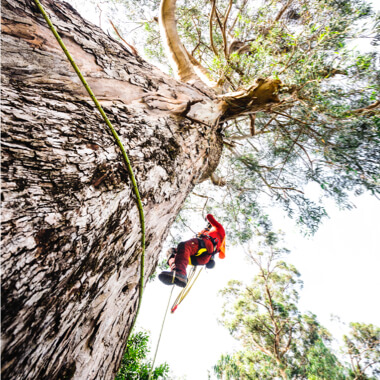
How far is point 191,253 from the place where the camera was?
3.19m

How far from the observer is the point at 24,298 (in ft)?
1.90

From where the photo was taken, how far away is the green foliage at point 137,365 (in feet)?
15.3

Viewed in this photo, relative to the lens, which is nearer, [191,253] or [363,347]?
[191,253]

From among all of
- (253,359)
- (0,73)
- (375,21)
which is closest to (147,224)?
(0,73)

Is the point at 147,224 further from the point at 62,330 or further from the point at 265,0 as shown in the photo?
the point at 265,0

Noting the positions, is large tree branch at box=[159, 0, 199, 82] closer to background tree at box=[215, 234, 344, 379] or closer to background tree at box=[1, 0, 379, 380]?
background tree at box=[1, 0, 379, 380]

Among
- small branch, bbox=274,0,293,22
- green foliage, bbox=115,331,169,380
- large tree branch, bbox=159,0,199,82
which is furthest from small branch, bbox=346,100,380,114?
green foliage, bbox=115,331,169,380

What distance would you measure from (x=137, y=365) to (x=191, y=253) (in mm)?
3808

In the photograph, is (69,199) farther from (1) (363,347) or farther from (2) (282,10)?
(1) (363,347)

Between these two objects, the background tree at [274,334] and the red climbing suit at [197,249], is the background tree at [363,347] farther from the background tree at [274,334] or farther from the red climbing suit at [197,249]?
the red climbing suit at [197,249]

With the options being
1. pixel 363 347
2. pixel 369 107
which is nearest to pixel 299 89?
pixel 369 107

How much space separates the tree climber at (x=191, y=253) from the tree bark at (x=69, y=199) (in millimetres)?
1259

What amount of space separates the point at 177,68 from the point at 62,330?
405 cm

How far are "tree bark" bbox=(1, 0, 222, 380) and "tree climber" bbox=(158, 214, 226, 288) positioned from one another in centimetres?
126
